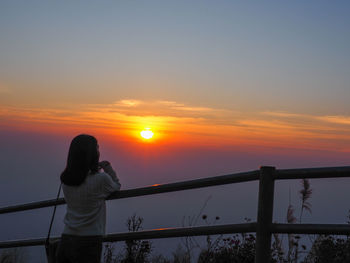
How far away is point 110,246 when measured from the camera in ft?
21.5

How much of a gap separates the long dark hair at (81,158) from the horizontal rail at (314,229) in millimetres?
1443

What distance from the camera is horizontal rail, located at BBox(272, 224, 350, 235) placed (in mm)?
4043

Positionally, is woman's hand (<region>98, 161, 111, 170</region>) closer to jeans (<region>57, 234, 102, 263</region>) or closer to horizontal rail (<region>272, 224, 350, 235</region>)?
jeans (<region>57, 234, 102, 263</region>)

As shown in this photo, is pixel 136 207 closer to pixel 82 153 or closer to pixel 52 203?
pixel 52 203

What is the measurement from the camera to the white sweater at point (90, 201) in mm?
4590

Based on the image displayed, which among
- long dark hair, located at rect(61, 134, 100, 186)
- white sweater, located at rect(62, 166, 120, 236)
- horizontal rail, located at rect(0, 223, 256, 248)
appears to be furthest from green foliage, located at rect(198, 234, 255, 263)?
long dark hair, located at rect(61, 134, 100, 186)

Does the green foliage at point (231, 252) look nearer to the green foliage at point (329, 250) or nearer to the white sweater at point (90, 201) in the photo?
the green foliage at point (329, 250)

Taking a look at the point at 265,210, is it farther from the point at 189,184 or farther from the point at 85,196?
the point at 85,196

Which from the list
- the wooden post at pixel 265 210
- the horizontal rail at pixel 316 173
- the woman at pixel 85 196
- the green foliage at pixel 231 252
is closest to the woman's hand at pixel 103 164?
the woman at pixel 85 196

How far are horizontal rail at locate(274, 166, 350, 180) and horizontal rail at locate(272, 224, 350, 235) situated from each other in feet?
1.11

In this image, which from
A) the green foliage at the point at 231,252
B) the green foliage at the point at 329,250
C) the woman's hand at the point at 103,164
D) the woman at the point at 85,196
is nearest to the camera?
the woman at the point at 85,196

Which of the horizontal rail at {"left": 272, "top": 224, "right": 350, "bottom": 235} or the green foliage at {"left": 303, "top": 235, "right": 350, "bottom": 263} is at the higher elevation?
the green foliage at {"left": 303, "top": 235, "right": 350, "bottom": 263}

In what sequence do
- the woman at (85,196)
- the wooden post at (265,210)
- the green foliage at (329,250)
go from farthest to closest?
the green foliage at (329,250)
the woman at (85,196)
the wooden post at (265,210)

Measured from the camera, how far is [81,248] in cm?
462
